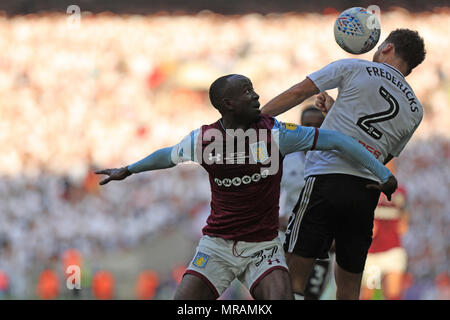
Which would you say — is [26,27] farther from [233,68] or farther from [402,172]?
[402,172]

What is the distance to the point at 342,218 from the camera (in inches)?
158

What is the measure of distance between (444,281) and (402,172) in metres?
2.92

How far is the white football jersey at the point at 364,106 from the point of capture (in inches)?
156

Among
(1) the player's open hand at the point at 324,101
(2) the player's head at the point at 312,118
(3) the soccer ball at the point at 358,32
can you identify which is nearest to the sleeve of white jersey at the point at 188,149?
(1) the player's open hand at the point at 324,101

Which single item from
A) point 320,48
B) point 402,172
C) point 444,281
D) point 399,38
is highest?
point 320,48

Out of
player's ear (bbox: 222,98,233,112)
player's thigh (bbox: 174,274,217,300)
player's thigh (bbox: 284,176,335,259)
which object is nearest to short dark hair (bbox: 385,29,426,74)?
player's thigh (bbox: 284,176,335,259)

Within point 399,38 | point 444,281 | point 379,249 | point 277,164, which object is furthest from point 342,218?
point 444,281

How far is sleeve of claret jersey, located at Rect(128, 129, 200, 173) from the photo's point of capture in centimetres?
381

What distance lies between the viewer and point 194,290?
12.2ft

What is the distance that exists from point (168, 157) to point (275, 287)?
902mm

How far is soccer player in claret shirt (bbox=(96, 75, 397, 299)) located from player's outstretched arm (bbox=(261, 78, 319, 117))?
6.6 inches

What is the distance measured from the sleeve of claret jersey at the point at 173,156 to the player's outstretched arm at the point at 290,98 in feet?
1.41

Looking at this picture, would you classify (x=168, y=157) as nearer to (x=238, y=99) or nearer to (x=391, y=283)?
(x=238, y=99)

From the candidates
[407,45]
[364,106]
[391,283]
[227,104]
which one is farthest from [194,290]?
[391,283]
